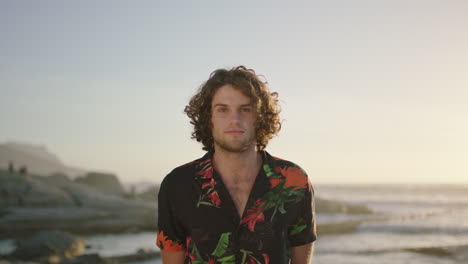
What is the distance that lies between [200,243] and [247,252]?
300mm

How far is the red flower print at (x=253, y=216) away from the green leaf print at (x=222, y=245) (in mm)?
138

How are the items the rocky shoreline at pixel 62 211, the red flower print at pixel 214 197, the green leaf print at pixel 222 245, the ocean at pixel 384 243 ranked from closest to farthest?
1. the green leaf print at pixel 222 245
2. the red flower print at pixel 214 197
3. the ocean at pixel 384 243
4. the rocky shoreline at pixel 62 211

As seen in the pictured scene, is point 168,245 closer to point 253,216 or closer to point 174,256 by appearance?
Result: point 174,256

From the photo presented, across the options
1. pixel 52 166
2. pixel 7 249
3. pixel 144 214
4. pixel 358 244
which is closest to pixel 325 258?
pixel 358 244

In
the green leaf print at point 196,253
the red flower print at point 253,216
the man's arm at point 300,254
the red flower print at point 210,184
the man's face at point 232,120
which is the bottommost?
the man's arm at point 300,254

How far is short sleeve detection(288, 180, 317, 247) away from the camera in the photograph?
9.97 ft

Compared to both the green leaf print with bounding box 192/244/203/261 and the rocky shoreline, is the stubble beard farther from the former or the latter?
the rocky shoreline

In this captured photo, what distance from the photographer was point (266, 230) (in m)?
2.84

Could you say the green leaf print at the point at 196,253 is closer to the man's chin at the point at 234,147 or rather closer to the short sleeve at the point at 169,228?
the short sleeve at the point at 169,228

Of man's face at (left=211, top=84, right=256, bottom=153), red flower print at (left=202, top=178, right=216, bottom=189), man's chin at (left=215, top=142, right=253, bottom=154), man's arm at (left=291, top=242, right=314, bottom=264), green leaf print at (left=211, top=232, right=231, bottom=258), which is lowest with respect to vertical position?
man's arm at (left=291, top=242, right=314, bottom=264)

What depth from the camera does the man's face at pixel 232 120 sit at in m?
2.96

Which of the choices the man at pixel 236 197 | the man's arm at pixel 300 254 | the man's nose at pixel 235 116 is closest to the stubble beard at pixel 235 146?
the man at pixel 236 197

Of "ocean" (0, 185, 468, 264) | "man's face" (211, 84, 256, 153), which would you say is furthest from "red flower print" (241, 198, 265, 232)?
"ocean" (0, 185, 468, 264)

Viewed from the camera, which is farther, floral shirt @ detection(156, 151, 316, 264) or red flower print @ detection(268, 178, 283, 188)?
red flower print @ detection(268, 178, 283, 188)
